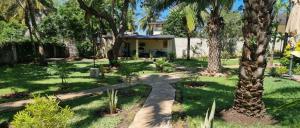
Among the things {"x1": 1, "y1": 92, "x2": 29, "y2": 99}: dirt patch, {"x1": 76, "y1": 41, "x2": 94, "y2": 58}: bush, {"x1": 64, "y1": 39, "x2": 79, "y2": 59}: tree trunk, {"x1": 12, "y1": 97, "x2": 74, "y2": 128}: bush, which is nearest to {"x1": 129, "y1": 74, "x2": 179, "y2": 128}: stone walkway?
{"x1": 12, "y1": 97, "x2": 74, "y2": 128}: bush

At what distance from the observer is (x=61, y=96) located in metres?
13.1

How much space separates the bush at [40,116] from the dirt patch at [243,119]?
4404 millimetres

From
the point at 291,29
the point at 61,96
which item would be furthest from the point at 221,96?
the point at 291,29

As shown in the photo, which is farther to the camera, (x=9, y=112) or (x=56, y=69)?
(x=56, y=69)

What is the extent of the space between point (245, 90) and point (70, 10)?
101 feet

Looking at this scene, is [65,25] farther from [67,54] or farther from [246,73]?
[246,73]

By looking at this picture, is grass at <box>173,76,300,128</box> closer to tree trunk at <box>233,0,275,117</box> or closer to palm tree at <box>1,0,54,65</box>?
tree trunk at <box>233,0,275,117</box>

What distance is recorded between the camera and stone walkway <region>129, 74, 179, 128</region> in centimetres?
877

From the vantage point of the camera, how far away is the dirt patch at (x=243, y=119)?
8.51 meters

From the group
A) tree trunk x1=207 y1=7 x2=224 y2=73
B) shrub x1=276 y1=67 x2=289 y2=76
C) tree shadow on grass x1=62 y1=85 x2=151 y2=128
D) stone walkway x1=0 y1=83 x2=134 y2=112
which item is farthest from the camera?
tree trunk x1=207 y1=7 x2=224 y2=73

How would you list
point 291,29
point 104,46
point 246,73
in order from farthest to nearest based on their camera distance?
1. point 104,46
2. point 246,73
3. point 291,29

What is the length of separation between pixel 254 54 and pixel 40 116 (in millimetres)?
5290

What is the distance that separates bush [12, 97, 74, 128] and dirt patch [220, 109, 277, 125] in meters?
4.40

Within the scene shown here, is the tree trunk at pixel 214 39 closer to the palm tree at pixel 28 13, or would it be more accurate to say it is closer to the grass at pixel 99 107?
the grass at pixel 99 107
